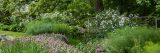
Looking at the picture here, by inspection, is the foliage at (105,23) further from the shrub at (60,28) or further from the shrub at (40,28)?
the shrub at (40,28)

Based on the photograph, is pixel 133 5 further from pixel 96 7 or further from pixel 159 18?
pixel 159 18

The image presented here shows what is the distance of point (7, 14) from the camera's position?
20047 mm

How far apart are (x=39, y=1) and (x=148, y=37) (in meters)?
11.8

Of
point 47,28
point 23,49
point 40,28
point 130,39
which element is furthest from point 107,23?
point 23,49

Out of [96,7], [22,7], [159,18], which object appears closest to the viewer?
[159,18]

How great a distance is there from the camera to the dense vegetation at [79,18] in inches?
515

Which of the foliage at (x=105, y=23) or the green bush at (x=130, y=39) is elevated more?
the green bush at (x=130, y=39)

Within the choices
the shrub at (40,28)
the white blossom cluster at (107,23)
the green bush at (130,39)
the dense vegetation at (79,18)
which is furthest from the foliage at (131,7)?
the green bush at (130,39)

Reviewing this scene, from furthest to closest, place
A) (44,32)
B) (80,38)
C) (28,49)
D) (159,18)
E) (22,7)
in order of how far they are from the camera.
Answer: (22,7), (159,18), (80,38), (44,32), (28,49)

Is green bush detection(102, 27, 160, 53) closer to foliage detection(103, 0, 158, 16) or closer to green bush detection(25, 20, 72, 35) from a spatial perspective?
green bush detection(25, 20, 72, 35)

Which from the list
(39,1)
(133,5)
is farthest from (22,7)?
(133,5)

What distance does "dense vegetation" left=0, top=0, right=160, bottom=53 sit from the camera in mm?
13086

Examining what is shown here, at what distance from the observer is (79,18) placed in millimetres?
17000

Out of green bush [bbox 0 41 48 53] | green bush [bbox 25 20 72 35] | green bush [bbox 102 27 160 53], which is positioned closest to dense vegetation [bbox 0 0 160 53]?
green bush [bbox 25 20 72 35]
